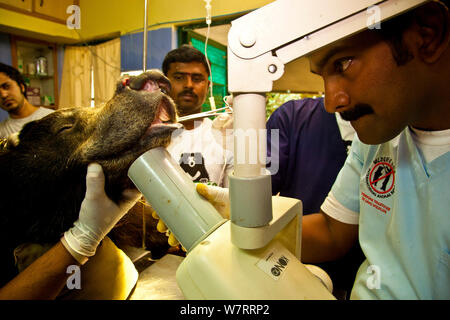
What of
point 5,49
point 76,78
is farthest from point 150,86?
point 5,49

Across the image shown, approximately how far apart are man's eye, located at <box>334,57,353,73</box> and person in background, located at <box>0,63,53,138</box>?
2953 millimetres

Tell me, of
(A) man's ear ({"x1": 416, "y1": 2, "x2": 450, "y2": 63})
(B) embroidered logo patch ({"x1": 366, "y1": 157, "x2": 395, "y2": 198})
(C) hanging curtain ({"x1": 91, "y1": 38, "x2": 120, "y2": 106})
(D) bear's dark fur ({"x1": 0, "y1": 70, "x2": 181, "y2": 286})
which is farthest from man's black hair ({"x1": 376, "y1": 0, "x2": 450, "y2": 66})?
(C) hanging curtain ({"x1": 91, "y1": 38, "x2": 120, "y2": 106})

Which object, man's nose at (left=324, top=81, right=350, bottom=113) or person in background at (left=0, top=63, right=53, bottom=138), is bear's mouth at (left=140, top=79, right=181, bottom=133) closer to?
man's nose at (left=324, top=81, right=350, bottom=113)

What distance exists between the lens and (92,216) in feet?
2.61

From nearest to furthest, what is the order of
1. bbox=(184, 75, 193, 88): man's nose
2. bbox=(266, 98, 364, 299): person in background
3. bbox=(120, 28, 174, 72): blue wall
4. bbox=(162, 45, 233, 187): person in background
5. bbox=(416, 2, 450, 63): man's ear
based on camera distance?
bbox=(416, 2, 450, 63): man's ear, bbox=(266, 98, 364, 299): person in background, bbox=(162, 45, 233, 187): person in background, bbox=(184, 75, 193, 88): man's nose, bbox=(120, 28, 174, 72): blue wall

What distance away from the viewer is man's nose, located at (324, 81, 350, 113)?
0.55 meters

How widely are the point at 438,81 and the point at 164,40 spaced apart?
329 centimetres

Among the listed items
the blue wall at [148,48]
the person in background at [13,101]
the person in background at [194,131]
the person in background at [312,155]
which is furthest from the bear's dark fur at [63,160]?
the blue wall at [148,48]

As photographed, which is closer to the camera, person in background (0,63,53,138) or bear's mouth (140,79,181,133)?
bear's mouth (140,79,181,133)

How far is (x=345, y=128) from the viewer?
1247mm

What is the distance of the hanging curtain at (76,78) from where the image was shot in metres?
3.88

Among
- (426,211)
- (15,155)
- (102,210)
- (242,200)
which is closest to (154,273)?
(102,210)

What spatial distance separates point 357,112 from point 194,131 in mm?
1538
